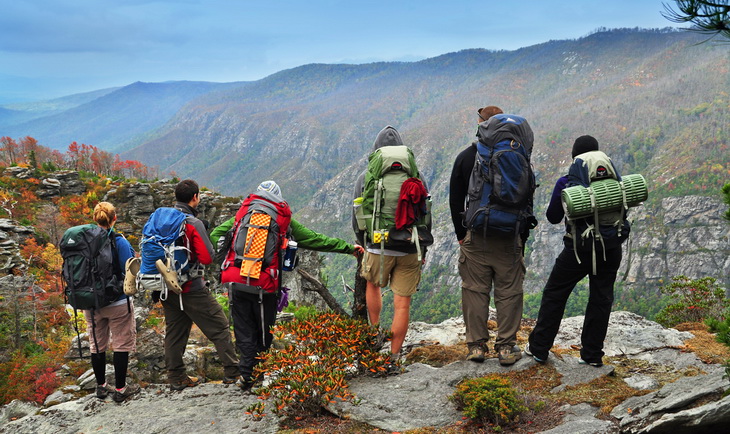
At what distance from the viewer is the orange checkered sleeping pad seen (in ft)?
18.3

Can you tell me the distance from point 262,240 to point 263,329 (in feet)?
3.60

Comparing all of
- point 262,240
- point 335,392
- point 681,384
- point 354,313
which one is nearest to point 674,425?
point 681,384

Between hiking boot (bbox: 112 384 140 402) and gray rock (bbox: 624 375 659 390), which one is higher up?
gray rock (bbox: 624 375 659 390)

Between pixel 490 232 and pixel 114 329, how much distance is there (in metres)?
4.79

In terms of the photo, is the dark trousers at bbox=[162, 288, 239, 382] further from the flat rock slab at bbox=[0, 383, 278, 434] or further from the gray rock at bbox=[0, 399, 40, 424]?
the gray rock at bbox=[0, 399, 40, 424]

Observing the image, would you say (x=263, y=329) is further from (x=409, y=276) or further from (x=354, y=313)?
(x=409, y=276)

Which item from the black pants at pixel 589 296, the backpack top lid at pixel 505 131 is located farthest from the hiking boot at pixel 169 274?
the black pants at pixel 589 296

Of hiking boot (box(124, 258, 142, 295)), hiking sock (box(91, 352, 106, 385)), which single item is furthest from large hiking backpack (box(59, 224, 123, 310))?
hiking sock (box(91, 352, 106, 385))

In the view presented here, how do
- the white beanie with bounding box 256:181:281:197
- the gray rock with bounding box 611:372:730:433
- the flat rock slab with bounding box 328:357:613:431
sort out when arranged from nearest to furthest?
1. the gray rock with bounding box 611:372:730:433
2. the flat rock slab with bounding box 328:357:613:431
3. the white beanie with bounding box 256:181:281:197

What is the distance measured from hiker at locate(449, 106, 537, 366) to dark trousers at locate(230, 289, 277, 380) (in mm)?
2342

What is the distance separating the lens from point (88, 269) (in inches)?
236

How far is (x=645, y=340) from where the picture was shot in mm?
7238

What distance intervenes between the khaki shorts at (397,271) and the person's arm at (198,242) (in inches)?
76.3

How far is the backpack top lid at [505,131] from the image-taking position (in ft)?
17.6
